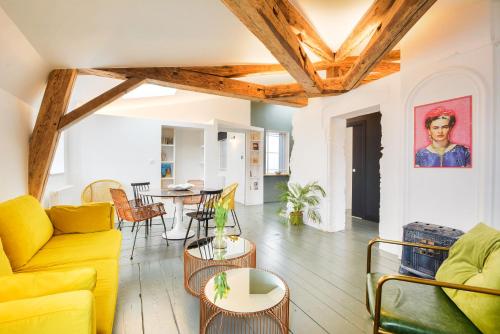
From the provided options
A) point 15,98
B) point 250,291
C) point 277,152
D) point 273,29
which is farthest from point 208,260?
point 277,152

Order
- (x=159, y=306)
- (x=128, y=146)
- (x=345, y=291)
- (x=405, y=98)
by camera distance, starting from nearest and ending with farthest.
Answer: (x=159, y=306) < (x=345, y=291) < (x=405, y=98) < (x=128, y=146)

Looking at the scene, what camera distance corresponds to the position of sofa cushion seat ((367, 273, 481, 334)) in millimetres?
1105

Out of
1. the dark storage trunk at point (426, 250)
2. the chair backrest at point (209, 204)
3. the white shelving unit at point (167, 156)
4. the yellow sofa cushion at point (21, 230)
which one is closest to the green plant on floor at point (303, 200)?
the chair backrest at point (209, 204)

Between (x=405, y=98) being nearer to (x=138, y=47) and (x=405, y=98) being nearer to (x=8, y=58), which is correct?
(x=138, y=47)

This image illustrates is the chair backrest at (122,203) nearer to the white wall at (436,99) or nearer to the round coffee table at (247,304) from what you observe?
the round coffee table at (247,304)

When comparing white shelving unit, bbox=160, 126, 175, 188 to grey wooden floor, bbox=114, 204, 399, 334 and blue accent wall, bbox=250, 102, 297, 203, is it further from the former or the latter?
blue accent wall, bbox=250, 102, 297, 203

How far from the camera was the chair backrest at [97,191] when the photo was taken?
4082mm

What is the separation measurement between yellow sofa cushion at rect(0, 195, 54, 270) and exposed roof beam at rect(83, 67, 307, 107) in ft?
5.45

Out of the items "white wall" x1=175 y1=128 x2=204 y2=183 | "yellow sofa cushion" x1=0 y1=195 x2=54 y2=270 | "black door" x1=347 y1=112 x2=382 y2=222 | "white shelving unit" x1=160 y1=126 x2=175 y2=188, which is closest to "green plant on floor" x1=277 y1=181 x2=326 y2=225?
"black door" x1=347 y1=112 x2=382 y2=222

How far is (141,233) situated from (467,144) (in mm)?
4270

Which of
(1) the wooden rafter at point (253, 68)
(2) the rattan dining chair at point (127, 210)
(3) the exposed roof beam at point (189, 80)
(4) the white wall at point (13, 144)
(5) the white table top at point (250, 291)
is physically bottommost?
(5) the white table top at point (250, 291)

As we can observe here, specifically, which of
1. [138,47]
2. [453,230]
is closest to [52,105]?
[138,47]

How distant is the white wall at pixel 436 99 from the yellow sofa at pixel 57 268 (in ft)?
10.0

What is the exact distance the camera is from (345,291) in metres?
2.10
